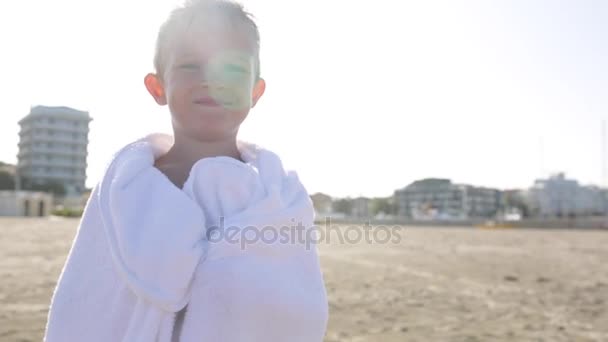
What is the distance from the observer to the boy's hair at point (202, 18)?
1.39 metres

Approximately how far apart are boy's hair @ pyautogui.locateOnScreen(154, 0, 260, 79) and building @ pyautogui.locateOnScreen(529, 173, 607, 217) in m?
113

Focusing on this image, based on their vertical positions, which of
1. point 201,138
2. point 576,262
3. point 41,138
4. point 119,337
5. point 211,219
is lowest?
point 576,262

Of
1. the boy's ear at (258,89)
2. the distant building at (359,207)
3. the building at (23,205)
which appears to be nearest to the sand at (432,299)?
the boy's ear at (258,89)

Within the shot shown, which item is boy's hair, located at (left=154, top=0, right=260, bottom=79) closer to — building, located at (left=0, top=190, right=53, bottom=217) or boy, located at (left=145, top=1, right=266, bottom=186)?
boy, located at (left=145, top=1, right=266, bottom=186)

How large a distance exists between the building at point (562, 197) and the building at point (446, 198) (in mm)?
16552

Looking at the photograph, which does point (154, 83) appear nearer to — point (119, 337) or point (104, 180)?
point (104, 180)

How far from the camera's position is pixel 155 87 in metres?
1.52

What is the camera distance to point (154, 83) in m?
1.51

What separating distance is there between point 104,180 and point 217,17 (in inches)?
20.8

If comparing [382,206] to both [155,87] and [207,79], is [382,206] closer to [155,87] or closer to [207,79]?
[155,87]

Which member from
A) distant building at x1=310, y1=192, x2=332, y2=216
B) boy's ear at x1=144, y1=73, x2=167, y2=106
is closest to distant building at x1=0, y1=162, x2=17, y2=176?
distant building at x1=310, y1=192, x2=332, y2=216

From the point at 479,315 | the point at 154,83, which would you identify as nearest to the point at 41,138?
the point at 479,315

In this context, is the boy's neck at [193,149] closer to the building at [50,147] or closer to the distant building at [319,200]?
the distant building at [319,200]

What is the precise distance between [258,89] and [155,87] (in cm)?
30
